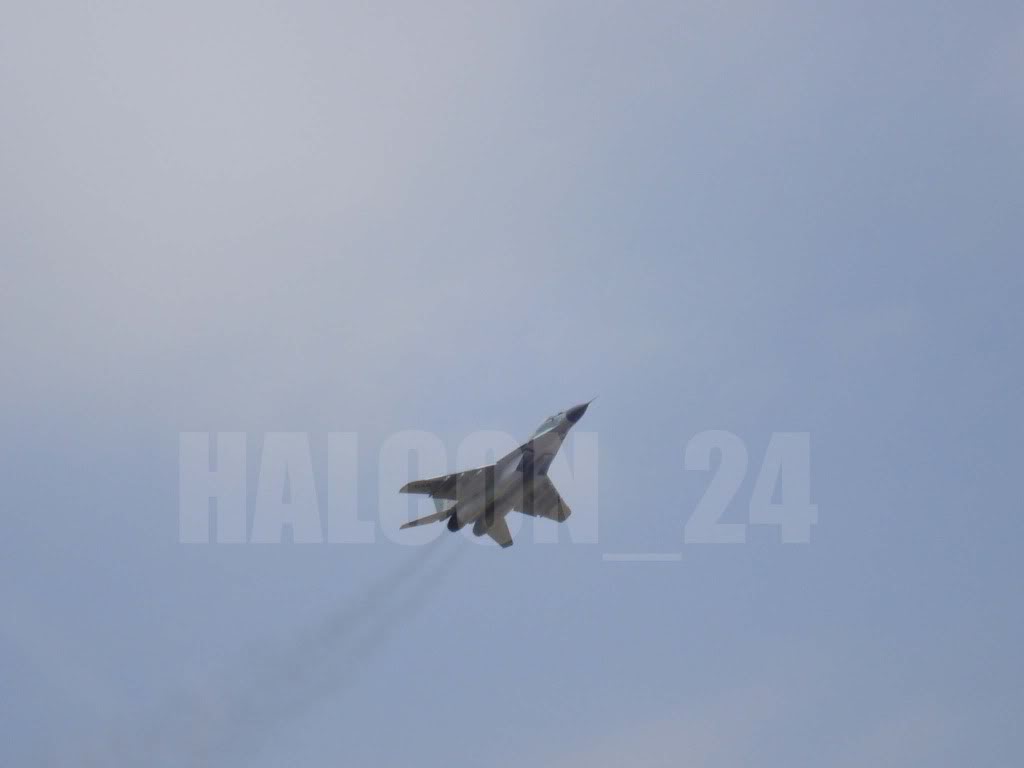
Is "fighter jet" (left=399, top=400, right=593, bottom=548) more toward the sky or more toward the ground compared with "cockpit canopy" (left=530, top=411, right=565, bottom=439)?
more toward the ground

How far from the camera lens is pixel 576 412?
7669 centimetres

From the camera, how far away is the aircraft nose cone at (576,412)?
76688 millimetres

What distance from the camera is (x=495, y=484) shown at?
77500mm

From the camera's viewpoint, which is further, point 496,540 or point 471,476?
point 496,540

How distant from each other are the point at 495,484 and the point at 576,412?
7597 millimetres

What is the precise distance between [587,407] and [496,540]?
13.5 m

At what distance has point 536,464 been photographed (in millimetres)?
78562

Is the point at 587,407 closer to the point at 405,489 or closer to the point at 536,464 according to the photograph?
the point at 536,464

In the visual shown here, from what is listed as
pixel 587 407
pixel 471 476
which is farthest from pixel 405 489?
pixel 587 407

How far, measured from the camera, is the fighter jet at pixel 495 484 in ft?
254

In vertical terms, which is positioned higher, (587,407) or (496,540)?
(587,407)

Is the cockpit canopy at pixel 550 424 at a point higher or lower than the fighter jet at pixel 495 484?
higher

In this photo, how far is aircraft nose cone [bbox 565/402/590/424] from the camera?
7669cm

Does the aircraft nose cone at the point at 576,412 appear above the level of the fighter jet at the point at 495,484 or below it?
above
